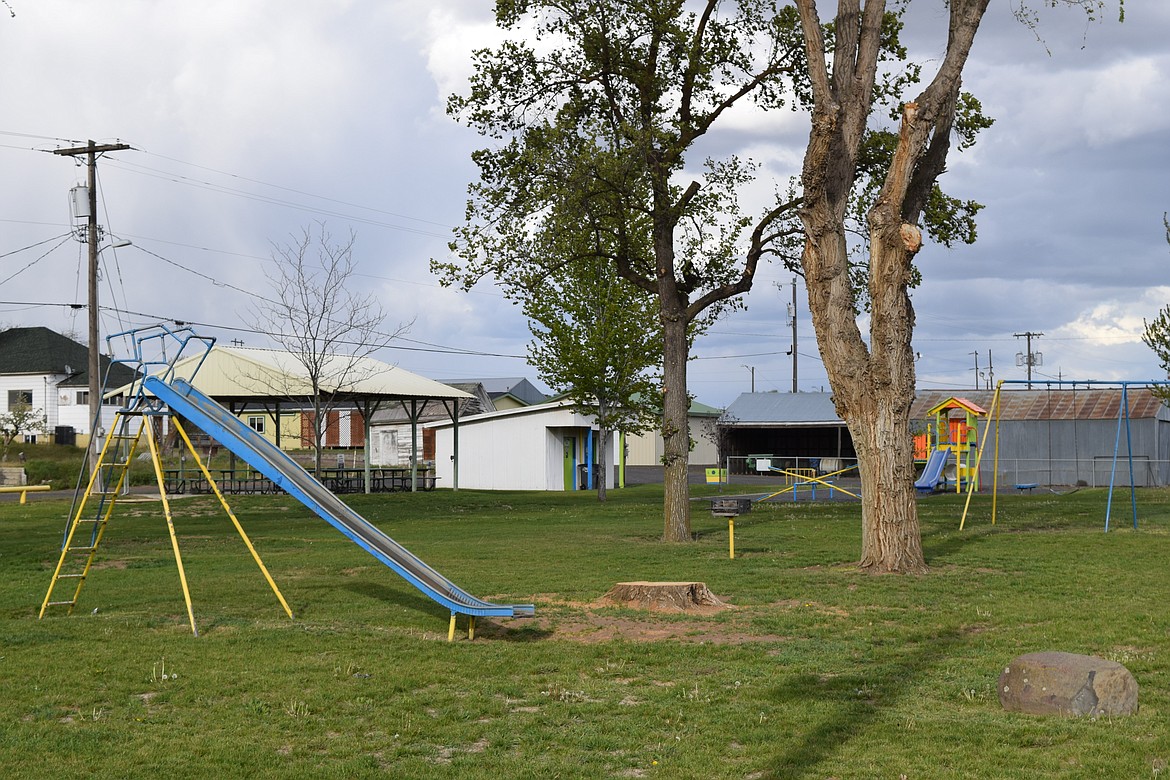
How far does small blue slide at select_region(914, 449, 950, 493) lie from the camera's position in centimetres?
3238

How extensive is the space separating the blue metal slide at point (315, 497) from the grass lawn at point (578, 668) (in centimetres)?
39

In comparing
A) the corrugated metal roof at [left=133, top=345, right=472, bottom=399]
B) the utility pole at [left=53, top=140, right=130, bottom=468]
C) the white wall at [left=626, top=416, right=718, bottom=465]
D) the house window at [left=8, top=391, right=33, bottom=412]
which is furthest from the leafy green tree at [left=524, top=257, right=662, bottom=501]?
the house window at [left=8, top=391, right=33, bottom=412]

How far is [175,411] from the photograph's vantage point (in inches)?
424

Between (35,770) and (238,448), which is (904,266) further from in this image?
(35,770)

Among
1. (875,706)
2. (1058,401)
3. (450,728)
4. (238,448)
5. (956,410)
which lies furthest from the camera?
(1058,401)

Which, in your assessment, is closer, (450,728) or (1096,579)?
(450,728)

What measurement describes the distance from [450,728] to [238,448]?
457 cm

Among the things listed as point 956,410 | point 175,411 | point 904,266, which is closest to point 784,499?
point 956,410

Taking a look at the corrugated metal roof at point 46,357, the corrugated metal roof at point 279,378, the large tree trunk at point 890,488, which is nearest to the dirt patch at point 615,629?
the large tree trunk at point 890,488

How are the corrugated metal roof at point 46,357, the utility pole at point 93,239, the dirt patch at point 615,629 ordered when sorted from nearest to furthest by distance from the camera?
the dirt patch at point 615,629 < the utility pole at point 93,239 < the corrugated metal roof at point 46,357

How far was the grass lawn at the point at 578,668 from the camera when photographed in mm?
6125

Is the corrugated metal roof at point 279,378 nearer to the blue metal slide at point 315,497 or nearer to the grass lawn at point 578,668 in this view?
the grass lawn at point 578,668

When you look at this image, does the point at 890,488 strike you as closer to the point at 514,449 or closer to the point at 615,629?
the point at 615,629

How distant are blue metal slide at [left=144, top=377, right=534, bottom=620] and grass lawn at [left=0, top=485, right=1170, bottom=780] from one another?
0.39m
